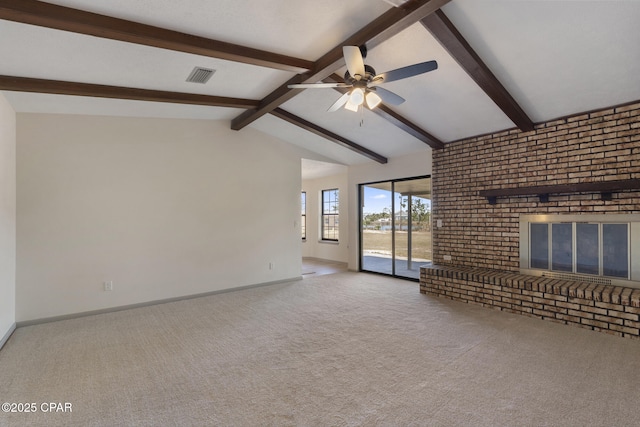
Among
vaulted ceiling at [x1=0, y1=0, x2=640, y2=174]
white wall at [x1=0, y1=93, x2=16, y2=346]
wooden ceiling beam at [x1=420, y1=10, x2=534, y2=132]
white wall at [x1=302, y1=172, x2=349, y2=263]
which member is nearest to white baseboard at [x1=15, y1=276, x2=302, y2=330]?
white wall at [x1=0, y1=93, x2=16, y2=346]

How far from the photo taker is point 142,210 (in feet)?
15.4

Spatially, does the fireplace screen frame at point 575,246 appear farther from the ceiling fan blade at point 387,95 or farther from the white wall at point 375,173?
the ceiling fan blade at point 387,95

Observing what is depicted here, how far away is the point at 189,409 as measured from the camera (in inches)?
86.4

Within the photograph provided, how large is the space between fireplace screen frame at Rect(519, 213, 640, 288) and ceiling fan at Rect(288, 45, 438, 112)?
9.21 ft

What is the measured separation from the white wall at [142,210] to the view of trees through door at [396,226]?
1.95 metres

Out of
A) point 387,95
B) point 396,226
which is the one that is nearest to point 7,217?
point 387,95

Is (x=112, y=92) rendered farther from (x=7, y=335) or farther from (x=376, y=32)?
(x=376, y=32)

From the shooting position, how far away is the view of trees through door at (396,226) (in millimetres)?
6180

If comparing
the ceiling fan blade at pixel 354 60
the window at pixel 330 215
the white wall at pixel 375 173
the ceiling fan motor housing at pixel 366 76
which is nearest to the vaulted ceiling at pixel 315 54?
the ceiling fan motor housing at pixel 366 76

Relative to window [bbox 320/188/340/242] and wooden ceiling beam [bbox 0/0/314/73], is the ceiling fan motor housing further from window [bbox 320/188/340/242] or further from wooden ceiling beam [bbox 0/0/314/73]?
window [bbox 320/188/340/242]

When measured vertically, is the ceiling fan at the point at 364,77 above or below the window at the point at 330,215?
above

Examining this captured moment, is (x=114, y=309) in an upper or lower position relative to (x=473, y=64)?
lower

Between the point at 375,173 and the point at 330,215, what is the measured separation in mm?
2614

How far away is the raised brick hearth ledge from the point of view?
3.38m
